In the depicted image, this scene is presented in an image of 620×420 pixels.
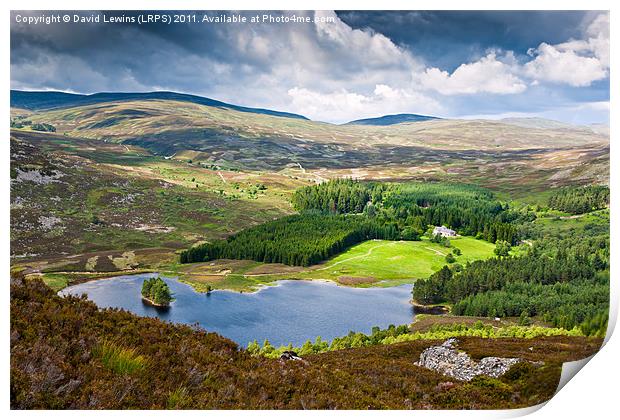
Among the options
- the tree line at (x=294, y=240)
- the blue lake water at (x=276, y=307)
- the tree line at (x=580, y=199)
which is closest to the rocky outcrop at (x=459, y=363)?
the tree line at (x=580, y=199)

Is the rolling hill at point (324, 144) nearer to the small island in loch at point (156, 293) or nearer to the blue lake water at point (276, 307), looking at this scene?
the blue lake water at point (276, 307)

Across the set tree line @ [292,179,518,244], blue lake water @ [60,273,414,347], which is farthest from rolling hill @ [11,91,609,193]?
blue lake water @ [60,273,414,347]

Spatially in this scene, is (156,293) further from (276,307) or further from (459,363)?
(459,363)

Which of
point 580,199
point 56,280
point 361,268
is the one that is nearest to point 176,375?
point 56,280

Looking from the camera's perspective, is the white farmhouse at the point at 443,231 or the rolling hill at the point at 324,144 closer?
the white farmhouse at the point at 443,231

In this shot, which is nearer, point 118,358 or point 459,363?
point 118,358
